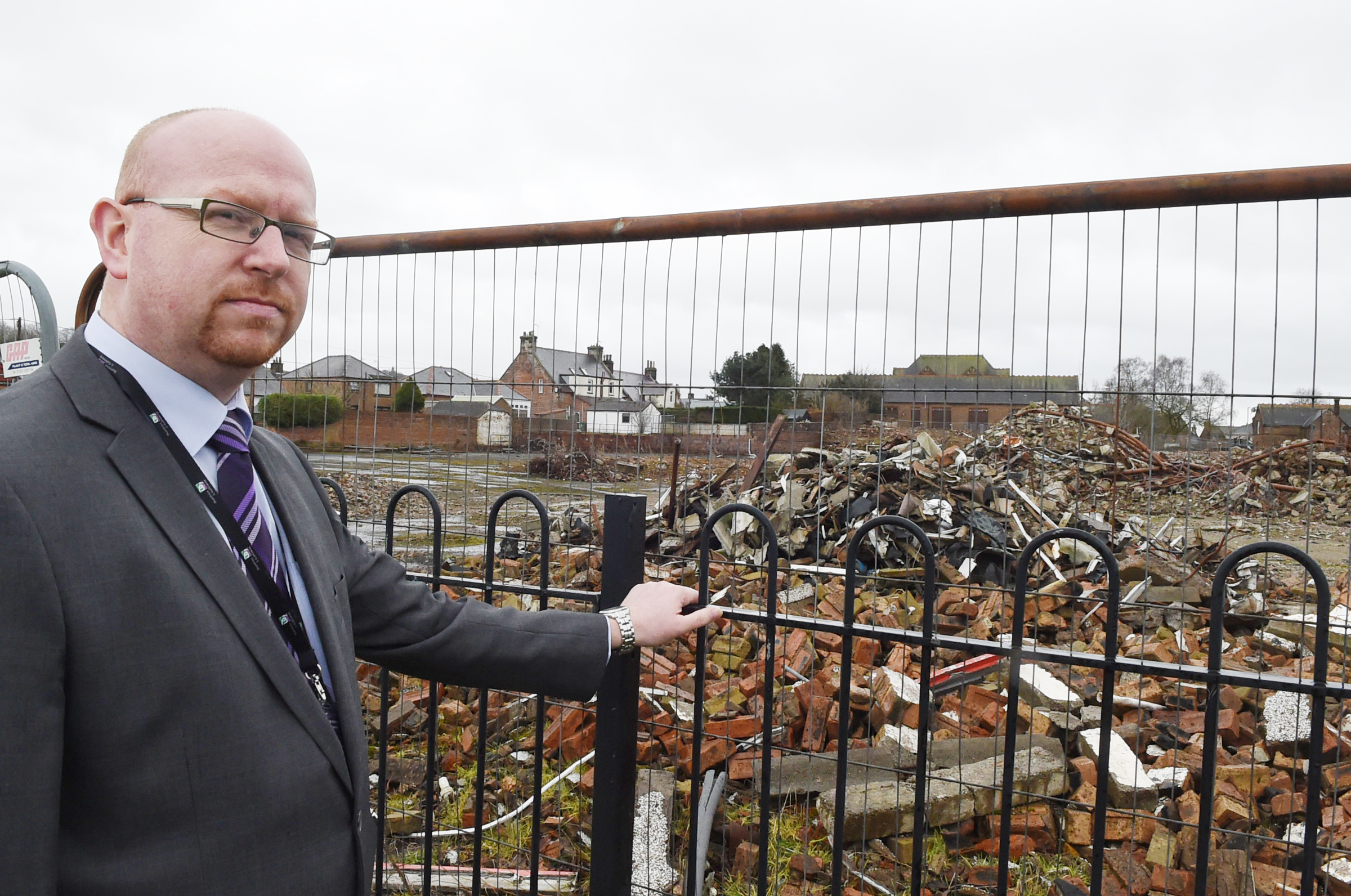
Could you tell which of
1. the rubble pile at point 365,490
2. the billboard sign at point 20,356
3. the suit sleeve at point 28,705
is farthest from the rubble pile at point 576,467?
the suit sleeve at point 28,705

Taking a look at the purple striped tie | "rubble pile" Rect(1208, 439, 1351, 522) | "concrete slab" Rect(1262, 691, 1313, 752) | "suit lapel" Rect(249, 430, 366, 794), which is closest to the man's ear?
the purple striped tie

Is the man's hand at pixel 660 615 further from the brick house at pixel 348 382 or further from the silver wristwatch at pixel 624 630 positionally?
the brick house at pixel 348 382

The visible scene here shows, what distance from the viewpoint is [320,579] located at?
1.56m

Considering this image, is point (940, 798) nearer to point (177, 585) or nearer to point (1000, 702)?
point (1000, 702)

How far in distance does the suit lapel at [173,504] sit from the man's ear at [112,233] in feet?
0.43

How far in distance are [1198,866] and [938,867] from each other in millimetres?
1916

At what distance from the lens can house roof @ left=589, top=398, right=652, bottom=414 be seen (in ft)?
13.2

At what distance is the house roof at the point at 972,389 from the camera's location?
3.53 m

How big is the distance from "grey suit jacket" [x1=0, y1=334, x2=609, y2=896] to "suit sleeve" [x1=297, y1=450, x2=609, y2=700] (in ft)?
1.56

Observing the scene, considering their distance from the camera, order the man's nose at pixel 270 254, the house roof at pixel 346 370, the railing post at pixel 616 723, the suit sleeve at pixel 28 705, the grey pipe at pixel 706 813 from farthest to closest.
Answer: the house roof at pixel 346 370, the grey pipe at pixel 706 813, the railing post at pixel 616 723, the man's nose at pixel 270 254, the suit sleeve at pixel 28 705

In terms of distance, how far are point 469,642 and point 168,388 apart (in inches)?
33.8

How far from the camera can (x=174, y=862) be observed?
1179mm

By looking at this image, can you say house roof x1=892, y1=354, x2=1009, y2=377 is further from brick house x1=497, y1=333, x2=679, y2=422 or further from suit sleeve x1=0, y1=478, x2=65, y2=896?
suit sleeve x1=0, y1=478, x2=65, y2=896

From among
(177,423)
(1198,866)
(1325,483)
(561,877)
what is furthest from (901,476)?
(177,423)
